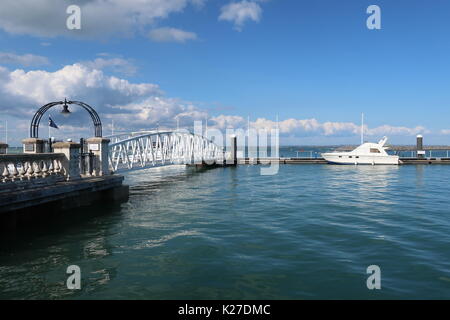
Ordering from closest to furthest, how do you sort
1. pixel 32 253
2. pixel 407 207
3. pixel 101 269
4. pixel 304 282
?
pixel 304 282 → pixel 101 269 → pixel 32 253 → pixel 407 207

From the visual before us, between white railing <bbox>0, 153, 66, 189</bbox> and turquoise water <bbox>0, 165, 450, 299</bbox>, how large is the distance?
6.93ft

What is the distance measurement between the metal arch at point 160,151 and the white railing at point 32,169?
21.6ft

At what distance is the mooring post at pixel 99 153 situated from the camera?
19469 mm

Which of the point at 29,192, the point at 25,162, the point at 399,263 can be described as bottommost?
the point at 399,263

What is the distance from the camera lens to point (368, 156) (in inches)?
2281

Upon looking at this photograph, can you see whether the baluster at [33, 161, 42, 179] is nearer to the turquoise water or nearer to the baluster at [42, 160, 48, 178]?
the baluster at [42, 160, 48, 178]

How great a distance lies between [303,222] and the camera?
48.5ft

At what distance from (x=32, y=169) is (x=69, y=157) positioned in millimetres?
2332

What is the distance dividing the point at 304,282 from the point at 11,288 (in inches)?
287

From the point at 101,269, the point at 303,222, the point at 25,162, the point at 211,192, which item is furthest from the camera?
the point at 211,192

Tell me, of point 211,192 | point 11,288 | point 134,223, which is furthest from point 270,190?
point 11,288

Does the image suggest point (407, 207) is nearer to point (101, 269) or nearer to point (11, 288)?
point (101, 269)

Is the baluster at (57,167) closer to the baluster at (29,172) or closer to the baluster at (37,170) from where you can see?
the baluster at (37,170)

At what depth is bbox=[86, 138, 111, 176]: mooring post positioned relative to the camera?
19.5 metres
